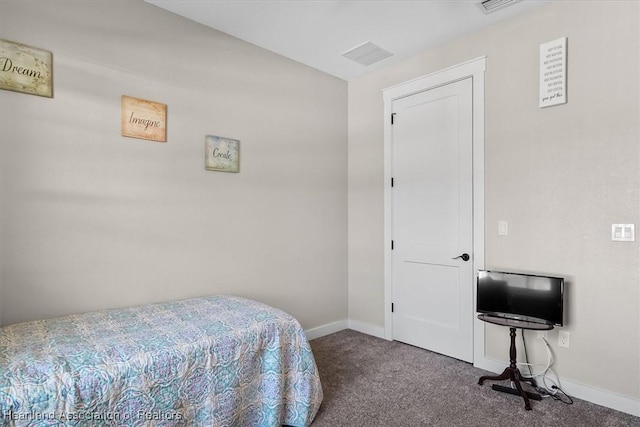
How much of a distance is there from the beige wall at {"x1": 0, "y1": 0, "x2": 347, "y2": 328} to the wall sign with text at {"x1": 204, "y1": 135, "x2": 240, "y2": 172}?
0.20 ft

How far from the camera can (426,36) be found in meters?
3.04

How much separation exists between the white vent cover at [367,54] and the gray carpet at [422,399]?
8.84 ft

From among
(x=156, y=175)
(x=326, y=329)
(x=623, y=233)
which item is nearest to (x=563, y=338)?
(x=623, y=233)

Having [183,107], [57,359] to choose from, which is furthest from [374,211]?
[57,359]

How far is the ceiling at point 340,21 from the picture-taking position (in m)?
2.60

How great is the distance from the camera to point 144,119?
2541 mm

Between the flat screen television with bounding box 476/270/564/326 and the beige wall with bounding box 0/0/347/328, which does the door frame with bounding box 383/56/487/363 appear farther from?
the beige wall with bounding box 0/0/347/328

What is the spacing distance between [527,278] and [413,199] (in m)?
1.20

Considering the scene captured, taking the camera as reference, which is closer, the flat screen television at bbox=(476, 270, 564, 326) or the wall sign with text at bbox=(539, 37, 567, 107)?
the flat screen television at bbox=(476, 270, 564, 326)

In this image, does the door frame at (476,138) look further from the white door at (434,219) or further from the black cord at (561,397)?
the black cord at (561,397)

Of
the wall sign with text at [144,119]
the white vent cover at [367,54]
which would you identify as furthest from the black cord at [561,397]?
the wall sign with text at [144,119]

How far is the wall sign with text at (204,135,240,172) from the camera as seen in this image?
2.87m

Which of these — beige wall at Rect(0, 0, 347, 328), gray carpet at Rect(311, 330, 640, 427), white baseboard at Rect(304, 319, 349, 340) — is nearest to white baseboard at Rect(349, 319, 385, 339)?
white baseboard at Rect(304, 319, 349, 340)

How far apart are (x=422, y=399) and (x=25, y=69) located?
124 inches
